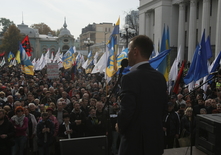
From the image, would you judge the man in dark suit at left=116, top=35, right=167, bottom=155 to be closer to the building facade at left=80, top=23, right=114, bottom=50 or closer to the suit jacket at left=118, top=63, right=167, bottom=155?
the suit jacket at left=118, top=63, right=167, bottom=155

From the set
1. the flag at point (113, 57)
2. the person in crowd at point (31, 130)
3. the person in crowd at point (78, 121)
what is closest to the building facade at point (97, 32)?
the flag at point (113, 57)

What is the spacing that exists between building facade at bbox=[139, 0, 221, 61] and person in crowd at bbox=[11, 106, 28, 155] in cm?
2269

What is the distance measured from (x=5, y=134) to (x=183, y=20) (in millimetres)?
30894

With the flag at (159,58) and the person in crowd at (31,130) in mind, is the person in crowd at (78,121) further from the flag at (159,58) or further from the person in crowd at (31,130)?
the flag at (159,58)

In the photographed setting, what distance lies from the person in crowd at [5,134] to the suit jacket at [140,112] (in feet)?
14.9

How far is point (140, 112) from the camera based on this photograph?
2352 mm

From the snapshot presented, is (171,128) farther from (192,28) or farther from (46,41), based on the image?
(46,41)

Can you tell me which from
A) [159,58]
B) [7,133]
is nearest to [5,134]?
[7,133]

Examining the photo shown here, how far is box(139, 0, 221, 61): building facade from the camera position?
2852cm

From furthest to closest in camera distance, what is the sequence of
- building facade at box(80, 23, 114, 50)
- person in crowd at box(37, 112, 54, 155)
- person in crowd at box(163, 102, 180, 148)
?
1. building facade at box(80, 23, 114, 50)
2. person in crowd at box(163, 102, 180, 148)
3. person in crowd at box(37, 112, 54, 155)

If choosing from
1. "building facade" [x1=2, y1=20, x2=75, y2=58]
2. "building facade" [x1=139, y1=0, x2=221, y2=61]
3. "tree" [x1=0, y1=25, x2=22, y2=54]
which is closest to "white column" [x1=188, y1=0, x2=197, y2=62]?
"building facade" [x1=139, y1=0, x2=221, y2=61]

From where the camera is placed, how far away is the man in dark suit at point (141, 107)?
7.48 feet

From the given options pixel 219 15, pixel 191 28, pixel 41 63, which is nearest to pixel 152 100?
pixel 41 63

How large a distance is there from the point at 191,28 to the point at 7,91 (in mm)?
24959
